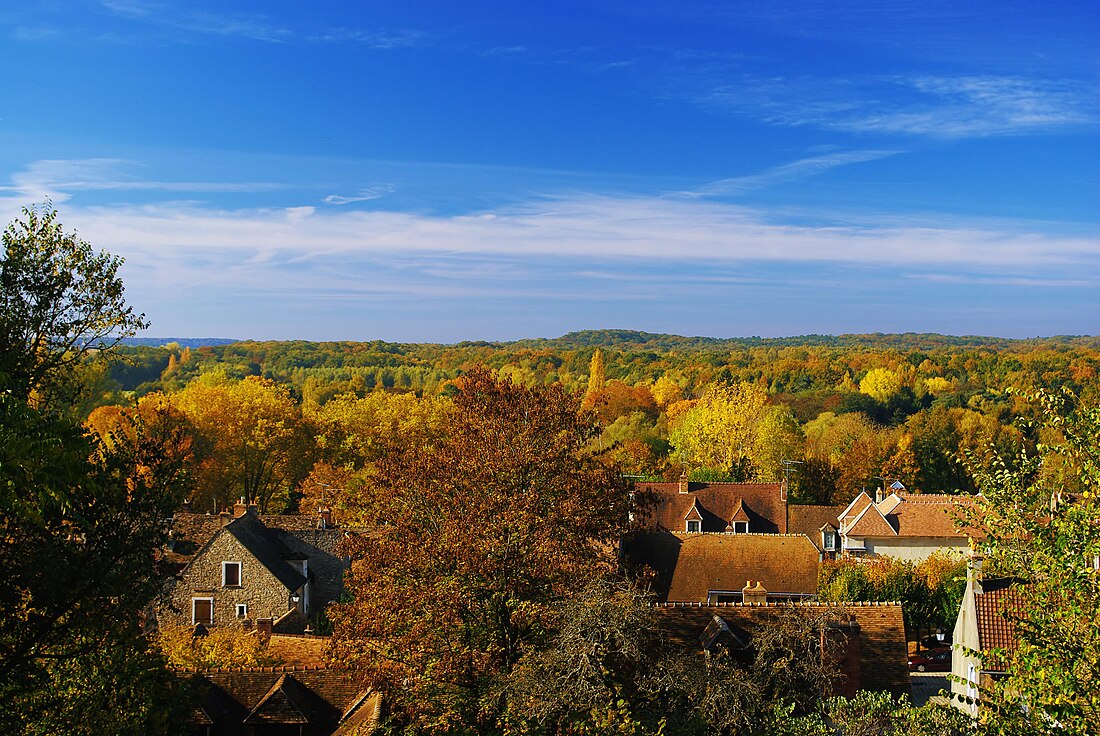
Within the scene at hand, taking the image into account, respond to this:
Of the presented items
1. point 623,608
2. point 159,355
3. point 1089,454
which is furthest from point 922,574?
point 159,355

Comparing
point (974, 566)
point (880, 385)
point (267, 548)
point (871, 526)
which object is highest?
point (880, 385)

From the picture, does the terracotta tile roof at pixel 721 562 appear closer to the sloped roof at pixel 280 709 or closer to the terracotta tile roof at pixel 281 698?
the terracotta tile roof at pixel 281 698

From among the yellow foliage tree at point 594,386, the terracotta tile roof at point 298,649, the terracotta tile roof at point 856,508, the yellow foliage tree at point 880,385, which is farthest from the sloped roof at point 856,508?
the yellow foliage tree at point 880,385

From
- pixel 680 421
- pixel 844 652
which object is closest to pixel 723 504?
pixel 844 652

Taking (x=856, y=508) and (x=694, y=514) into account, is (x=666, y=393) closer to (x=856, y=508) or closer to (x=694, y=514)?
(x=856, y=508)

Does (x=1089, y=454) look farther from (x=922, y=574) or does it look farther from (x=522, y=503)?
(x=922, y=574)

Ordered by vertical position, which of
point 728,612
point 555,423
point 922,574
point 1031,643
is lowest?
point 922,574
